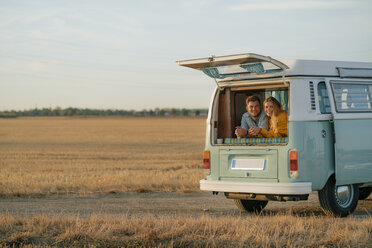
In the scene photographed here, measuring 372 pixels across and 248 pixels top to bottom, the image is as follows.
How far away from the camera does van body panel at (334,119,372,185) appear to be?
891 centimetres

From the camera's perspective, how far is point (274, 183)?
8586mm

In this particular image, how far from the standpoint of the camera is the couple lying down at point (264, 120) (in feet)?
30.6

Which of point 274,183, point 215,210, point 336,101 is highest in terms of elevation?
point 336,101

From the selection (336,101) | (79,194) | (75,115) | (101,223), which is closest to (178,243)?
(101,223)

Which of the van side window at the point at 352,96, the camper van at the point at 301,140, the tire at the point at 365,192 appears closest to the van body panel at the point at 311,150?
the camper van at the point at 301,140

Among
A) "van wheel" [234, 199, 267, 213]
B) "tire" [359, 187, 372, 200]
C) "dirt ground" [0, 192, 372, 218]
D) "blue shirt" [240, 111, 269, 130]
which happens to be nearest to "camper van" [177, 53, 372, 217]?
"van wheel" [234, 199, 267, 213]

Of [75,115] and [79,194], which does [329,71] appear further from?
[75,115]

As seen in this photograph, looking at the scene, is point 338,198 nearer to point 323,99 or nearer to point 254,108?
point 323,99

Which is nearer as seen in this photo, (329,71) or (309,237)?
(309,237)

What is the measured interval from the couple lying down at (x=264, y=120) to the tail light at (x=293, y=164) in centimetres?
78

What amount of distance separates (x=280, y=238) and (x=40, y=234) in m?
3.01

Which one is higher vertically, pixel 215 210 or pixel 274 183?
pixel 274 183

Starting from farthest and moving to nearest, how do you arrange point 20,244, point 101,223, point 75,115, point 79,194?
point 75,115
point 79,194
point 101,223
point 20,244

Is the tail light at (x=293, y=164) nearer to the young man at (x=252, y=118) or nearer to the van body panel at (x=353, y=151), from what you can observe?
the van body panel at (x=353, y=151)
